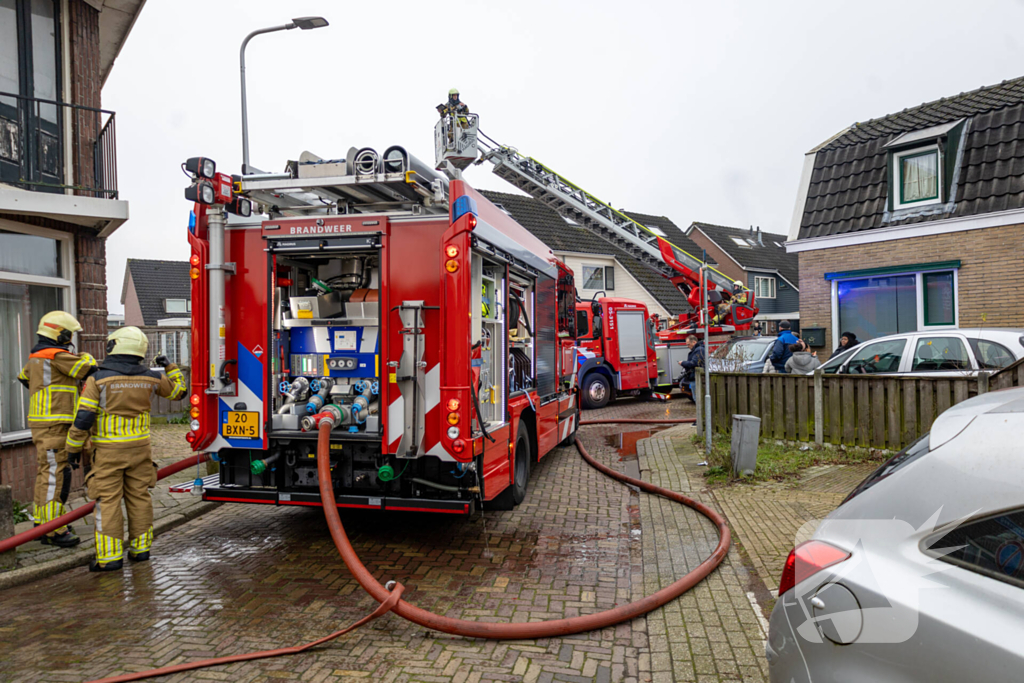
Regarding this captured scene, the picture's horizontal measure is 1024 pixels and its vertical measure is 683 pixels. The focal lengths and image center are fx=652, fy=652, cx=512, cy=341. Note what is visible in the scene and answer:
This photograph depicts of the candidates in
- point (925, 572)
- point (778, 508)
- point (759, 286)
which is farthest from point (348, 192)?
point (759, 286)

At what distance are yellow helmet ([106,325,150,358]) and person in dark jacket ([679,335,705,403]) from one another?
437 inches

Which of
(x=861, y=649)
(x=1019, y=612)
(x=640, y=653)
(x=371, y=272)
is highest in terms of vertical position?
(x=371, y=272)

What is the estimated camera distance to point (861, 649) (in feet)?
6.04

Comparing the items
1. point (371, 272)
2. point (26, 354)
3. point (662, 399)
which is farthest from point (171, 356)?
point (371, 272)

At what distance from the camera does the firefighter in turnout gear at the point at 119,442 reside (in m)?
5.04

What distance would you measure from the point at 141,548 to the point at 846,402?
8030 millimetres

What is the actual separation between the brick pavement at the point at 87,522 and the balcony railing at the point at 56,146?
11.2ft

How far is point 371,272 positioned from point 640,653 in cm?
353

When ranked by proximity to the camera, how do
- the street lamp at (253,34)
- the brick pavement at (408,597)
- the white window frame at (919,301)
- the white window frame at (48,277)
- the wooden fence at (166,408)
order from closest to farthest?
the brick pavement at (408,597) → the white window frame at (48,277) → the street lamp at (253,34) → the white window frame at (919,301) → the wooden fence at (166,408)

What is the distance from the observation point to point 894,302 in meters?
13.5

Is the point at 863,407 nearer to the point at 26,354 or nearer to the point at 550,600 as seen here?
the point at 550,600

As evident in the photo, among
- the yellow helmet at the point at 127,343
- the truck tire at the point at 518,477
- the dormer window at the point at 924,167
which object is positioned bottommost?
the truck tire at the point at 518,477

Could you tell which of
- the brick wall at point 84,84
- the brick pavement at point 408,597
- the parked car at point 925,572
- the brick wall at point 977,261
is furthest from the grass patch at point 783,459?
the brick wall at point 84,84

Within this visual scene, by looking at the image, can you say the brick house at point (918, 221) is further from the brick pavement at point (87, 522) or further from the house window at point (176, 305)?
the house window at point (176, 305)
